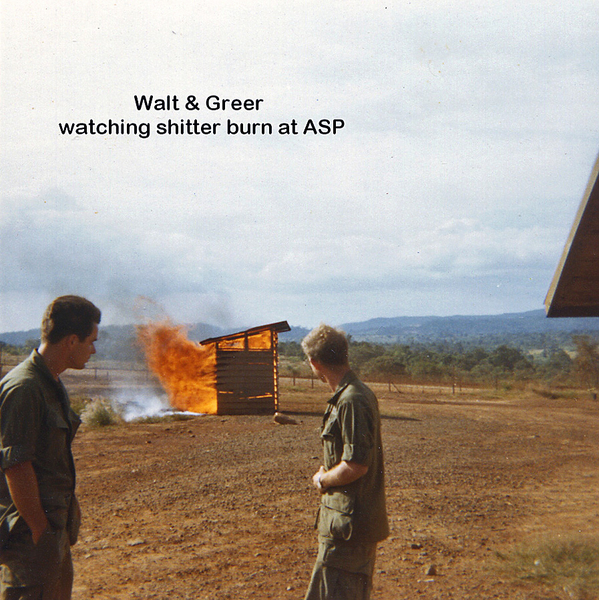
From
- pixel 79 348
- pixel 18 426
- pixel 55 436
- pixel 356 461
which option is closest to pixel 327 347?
pixel 356 461

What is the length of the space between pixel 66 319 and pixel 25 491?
0.79 metres

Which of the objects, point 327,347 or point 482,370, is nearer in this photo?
point 327,347

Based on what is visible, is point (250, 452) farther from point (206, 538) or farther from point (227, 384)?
point (227, 384)

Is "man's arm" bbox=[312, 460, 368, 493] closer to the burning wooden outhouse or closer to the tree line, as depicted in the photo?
the burning wooden outhouse

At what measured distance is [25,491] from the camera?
2494mm

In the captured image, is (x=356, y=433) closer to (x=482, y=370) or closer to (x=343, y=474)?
(x=343, y=474)

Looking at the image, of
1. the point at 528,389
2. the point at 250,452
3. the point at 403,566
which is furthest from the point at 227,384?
the point at 528,389

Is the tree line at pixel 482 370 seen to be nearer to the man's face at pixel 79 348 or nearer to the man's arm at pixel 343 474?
the man's arm at pixel 343 474

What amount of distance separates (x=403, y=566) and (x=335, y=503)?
3.34 meters

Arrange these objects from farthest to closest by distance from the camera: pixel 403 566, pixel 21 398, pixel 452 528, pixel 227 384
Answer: pixel 227 384 → pixel 452 528 → pixel 403 566 → pixel 21 398

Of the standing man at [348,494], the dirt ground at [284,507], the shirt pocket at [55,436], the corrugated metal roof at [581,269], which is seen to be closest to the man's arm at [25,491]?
the shirt pocket at [55,436]

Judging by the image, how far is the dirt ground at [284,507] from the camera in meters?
5.34

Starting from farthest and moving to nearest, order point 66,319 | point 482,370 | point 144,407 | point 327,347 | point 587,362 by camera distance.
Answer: point 482,370 → point 587,362 → point 144,407 → point 327,347 → point 66,319

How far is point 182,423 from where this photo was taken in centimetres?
1725
